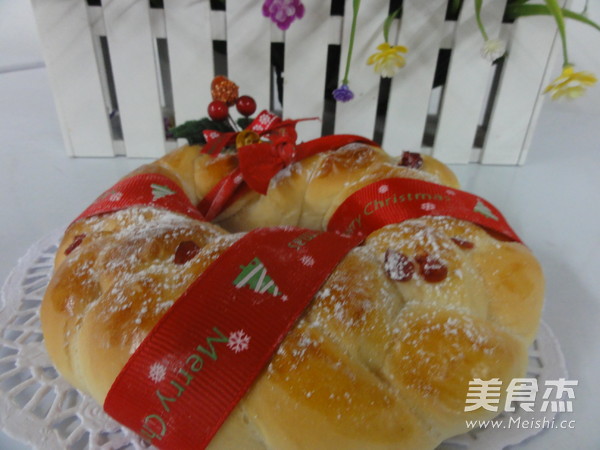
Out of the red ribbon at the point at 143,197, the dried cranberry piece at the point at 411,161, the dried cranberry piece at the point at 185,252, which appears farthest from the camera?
the dried cranberry piece at the point at 411,161

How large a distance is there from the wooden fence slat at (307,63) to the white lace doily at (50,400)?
594 millimetres

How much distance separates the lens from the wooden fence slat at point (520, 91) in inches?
38.1

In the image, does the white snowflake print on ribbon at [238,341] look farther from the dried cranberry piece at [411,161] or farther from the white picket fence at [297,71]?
the white picket fence at [297,71]

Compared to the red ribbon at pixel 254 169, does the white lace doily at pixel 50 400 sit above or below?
below

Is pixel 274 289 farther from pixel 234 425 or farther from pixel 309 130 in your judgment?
pixel 309 130

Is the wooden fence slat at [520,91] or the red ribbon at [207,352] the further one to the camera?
the wooden fence slat at [520,91]

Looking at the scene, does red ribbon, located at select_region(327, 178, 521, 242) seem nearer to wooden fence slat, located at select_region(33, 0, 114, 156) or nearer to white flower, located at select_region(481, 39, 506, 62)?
white flower, located at select_region(481, 39, 506, 62)

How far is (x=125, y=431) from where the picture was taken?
0.50 metres

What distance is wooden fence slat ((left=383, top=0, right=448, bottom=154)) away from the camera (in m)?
0.94

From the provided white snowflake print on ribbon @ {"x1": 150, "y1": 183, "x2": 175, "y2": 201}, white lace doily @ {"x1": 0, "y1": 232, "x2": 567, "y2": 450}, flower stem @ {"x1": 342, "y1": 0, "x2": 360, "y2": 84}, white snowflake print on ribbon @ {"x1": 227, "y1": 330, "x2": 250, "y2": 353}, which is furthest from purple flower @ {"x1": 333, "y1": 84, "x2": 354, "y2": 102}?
white snowflake print on ribbon @ {"x1": 227, "y1": 330, "x2": 250, "y2": 353}

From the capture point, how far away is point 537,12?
915 millimetres

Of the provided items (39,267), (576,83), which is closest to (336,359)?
(39,267)

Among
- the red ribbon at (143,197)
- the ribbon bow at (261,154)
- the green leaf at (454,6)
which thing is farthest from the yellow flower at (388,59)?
the red ribbon at (143,197)

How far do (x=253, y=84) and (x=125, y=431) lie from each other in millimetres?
719
